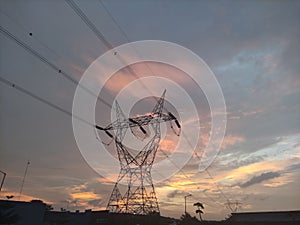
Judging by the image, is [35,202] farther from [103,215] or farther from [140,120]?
[140,120]

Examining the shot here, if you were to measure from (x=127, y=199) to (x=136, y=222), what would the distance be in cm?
869

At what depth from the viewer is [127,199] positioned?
49562 millimetres

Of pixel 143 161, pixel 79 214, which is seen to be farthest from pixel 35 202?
pixel 143 161

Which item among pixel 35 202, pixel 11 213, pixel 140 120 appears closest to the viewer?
pixel 140 120

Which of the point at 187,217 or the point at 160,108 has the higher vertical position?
the point at 160,108

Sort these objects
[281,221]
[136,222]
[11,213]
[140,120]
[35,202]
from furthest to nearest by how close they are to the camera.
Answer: [281,221] < [35,202] < [11,213] < [136,222] < [140,120]

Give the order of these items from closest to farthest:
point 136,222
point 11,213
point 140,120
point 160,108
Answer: point 140,120 < point 160,108 < point 136,222 < point 11,213

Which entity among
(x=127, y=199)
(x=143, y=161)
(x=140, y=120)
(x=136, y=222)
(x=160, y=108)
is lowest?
(x=136, y=222)

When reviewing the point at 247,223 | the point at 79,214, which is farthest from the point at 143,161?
the point at 247,223

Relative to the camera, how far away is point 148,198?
4916cm

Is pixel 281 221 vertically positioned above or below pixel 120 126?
below

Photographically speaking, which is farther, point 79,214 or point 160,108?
point 79,214

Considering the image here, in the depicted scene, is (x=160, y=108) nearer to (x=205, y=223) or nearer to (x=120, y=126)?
(x=120, y=126)

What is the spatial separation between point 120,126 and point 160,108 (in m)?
9.29
